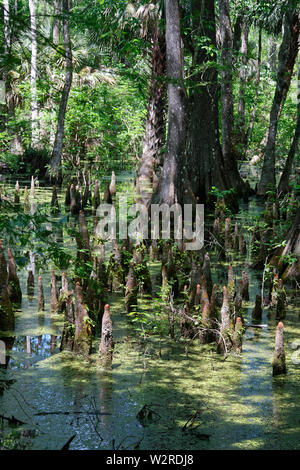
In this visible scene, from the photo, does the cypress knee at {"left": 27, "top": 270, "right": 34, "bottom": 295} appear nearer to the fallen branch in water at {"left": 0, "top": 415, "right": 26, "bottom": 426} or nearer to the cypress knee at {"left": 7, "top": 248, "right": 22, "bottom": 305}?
the cypress knee at {"left": 7, "top": 248, "right": 22, "bottom": 305}

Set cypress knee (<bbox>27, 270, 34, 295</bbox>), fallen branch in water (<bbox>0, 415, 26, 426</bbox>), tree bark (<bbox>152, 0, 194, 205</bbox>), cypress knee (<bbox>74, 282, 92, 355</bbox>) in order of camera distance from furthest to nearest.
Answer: tree bark (<bbox>152, 0, 194, 205</bbox>), cypress knee (<bbox>27, 270, 34, 295</bbox>), cypress knee (<bbox>74, 282, 92, 355</bbox>), fallen branch in water (<bbox>0, 415, 26, 426</bbox>)

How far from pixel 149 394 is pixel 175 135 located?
6.17 m

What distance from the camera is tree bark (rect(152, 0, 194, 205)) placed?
9.95 meters

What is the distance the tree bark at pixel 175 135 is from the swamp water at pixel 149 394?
4342mm

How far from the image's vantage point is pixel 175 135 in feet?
32.8

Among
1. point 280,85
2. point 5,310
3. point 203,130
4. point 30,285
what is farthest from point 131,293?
point 280,85

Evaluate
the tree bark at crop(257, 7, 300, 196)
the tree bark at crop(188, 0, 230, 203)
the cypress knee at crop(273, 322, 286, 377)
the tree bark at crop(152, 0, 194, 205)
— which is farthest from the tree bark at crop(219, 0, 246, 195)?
the cypress knee at crop(273, 322, 286, 377)

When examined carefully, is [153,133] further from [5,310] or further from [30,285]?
[5,310]

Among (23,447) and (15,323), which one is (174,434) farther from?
(15,323)

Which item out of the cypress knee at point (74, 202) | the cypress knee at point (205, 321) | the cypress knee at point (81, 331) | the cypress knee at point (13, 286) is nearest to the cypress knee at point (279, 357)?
the cypress knee at point (205, 321)

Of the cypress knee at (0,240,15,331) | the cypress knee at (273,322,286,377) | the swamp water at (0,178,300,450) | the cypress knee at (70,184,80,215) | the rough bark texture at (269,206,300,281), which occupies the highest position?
the cypress knee at (70,184,80,215)

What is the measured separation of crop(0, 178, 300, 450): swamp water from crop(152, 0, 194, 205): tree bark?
4.34 metres

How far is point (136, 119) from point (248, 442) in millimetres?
14905

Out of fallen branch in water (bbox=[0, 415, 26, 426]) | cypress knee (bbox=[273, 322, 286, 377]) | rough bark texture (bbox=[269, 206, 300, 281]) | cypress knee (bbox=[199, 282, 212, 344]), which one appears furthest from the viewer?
rough bark texture (bbox=[269, 206, 300, 281])
